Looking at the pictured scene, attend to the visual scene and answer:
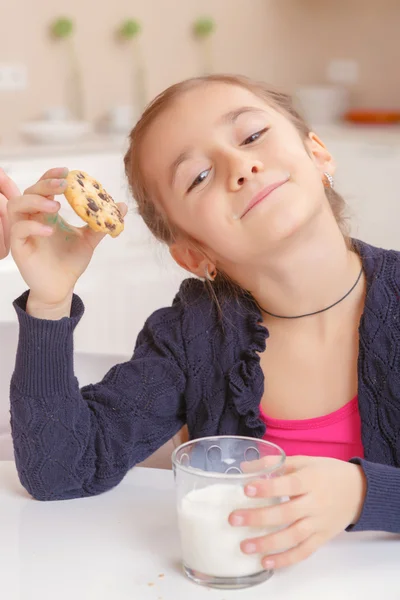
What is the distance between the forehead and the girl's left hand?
18.1 inches

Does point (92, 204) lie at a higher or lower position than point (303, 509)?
higher

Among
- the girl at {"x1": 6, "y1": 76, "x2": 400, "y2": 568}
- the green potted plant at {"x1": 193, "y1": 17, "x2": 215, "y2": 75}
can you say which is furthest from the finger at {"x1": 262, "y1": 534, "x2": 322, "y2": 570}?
the green potted plant at {"x1": 193, "y1": 17, "x2": 215, "y2": 75}

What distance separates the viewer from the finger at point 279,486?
0.70 m

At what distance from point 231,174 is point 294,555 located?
46cm

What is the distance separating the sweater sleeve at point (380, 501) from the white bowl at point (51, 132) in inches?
92.8

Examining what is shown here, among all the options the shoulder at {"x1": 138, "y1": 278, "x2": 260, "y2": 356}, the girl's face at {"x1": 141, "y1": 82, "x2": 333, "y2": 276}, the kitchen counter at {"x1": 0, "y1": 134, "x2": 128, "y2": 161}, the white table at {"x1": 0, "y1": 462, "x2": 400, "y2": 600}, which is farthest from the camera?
the kitchen counter at {"x1": 0, "y1": 134, "x2": 128, "y2": 161}

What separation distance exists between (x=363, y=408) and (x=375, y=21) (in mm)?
3067

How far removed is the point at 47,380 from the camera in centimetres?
96

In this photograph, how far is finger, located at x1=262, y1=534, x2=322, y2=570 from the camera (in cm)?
71

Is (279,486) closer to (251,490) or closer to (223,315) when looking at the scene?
(251,490)

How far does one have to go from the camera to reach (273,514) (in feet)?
2.36

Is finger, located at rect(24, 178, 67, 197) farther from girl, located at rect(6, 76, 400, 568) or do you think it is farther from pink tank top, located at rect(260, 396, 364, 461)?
pink tank top, located at rect(260, 396, 364, 461)

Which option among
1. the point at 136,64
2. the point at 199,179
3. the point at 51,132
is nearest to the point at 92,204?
the point at 199,179

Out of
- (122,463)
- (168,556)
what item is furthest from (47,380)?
(168,556)
